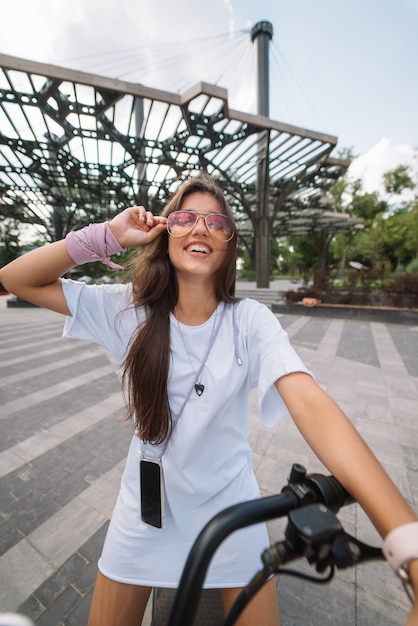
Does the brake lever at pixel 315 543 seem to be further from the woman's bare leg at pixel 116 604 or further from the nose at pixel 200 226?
the nose at pixel 200 226

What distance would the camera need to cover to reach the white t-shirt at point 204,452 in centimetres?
114

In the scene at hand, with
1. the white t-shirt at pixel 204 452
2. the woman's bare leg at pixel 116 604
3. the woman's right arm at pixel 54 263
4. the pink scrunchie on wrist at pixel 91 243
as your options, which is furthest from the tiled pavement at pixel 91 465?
the pink scrunchie on wrist at pixel 91 243

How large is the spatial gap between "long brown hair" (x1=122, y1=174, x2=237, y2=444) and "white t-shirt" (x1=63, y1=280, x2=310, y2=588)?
0.18 feet

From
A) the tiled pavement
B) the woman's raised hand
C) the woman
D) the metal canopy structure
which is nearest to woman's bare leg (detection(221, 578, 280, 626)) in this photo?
the woman

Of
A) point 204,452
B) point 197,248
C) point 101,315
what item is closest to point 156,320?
point 101,315

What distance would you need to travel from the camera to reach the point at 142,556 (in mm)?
1185

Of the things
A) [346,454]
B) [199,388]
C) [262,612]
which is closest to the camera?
[346,454]

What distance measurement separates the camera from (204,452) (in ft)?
3.99

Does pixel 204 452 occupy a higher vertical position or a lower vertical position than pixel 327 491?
lower

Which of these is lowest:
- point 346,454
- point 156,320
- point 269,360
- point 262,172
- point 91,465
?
point 91,465

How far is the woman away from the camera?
3.68 ft

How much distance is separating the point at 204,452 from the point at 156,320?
0.62 meters

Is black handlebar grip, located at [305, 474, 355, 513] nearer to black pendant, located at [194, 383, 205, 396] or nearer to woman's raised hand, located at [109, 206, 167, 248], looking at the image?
black pendant, located at [194, 383, 205, 396]

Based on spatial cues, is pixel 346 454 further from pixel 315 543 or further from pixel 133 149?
pixel 133 149
